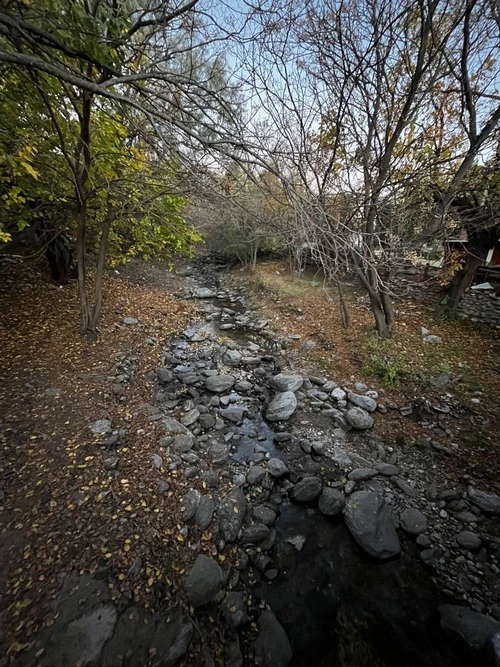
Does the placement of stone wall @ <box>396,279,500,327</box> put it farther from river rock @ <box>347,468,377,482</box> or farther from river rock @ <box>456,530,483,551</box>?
river rock @ <box>456,530,483,551</box>

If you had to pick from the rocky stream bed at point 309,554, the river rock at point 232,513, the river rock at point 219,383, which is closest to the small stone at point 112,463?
Answer: the rocky stream bed at point 309,554

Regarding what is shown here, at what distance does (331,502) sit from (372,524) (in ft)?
1.45

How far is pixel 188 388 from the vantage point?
15.6ft

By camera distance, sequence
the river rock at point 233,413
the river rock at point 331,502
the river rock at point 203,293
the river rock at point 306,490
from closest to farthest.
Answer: the river rock at point 331,502 < the river rock at point 306,490 < the river rock at point 233,413 < the river rock at point 203,293

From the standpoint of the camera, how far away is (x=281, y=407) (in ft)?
14.4

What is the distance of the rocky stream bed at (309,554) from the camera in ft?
6.24

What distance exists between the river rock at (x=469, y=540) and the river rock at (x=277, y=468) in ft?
6.09

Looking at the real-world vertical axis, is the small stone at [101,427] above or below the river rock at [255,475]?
above

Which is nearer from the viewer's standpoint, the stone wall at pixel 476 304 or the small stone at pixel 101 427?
the small stone at pixel 101 427

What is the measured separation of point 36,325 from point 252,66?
5813mm

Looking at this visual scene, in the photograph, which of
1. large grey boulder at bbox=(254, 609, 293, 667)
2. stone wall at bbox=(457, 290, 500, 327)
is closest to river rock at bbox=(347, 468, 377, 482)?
large grey boulder at bbox=(254, 609, 293, 667)

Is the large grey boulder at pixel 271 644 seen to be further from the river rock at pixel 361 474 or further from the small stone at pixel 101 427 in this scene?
the small stone at pixel 101 427

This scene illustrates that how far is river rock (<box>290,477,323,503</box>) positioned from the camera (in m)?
3.10

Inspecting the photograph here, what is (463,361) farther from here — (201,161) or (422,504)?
(201,161)
